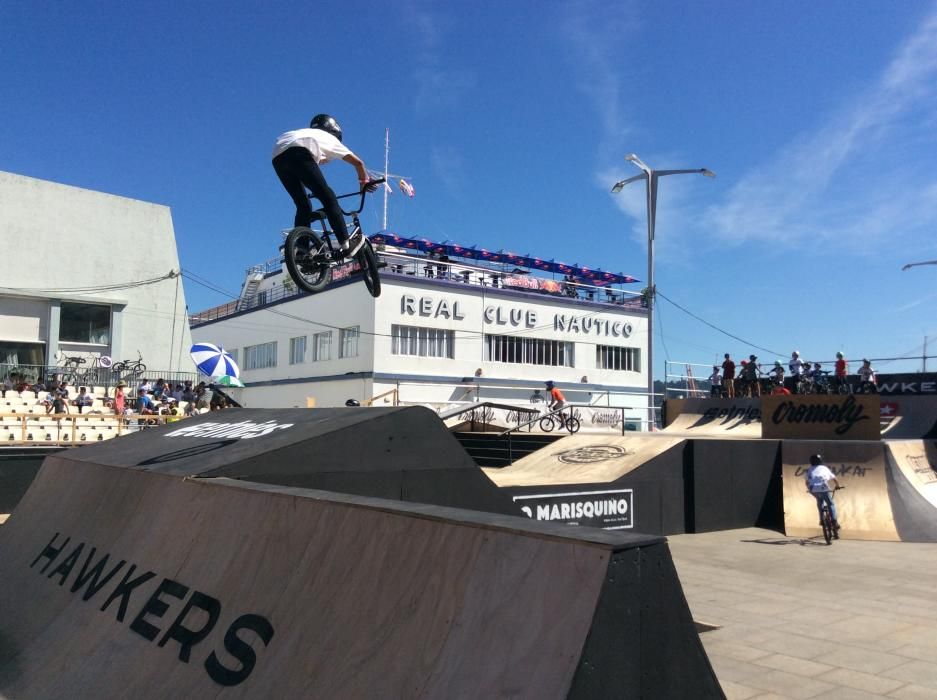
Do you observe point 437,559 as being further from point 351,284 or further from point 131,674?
point 351,284

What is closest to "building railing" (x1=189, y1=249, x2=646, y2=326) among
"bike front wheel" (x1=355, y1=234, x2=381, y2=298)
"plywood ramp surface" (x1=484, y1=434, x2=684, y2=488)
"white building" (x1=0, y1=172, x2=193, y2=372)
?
"white building" (x1=0, y1=172, x2=193, y2=372)

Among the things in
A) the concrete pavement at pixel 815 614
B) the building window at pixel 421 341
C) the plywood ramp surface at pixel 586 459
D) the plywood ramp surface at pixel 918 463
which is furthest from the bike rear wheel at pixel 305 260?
the building window at pixel 421 341

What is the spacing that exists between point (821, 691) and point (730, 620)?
2259 mm

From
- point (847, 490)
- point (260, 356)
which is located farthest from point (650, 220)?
point (260, 356)

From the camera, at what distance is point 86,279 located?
26.1 meters

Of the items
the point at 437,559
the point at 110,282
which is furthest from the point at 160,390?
the point at 437,559

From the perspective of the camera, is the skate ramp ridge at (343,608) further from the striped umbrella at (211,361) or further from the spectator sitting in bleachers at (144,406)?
the striped umbrella at (211,361)

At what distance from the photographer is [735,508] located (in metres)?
14.6

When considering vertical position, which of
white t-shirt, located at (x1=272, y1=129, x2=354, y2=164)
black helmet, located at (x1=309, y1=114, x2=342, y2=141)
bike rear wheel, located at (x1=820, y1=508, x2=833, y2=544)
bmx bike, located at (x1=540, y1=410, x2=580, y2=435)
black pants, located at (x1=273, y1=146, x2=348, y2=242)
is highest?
black helmet, located at (x1=309, y1=114, x2=342, y2=141)

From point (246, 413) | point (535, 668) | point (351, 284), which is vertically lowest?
point (535, 668)

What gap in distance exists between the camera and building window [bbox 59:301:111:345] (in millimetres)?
25656

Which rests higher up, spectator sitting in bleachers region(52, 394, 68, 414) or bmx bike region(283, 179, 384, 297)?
bmx bike region(283, 179, 384, 297)

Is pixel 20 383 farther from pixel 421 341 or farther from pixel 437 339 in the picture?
pixel 437 339

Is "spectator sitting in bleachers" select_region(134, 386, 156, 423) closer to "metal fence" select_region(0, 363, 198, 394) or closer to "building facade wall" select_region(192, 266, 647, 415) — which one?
"metal fence" select_region(0, 363, 198, 394)
